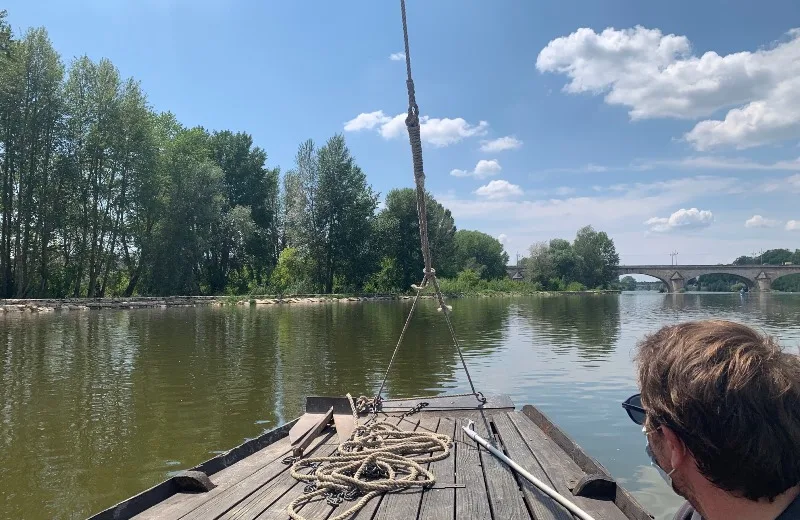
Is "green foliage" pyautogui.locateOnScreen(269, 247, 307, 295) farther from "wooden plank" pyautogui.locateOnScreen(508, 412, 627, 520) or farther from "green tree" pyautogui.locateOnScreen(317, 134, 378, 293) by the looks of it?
"wooden plank" pyautogui.locateOnScreen(508, 412, 627, 520)

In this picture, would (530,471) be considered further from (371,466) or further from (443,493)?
(371,466)

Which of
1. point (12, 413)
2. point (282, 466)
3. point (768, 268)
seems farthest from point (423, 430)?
point (768, 268)

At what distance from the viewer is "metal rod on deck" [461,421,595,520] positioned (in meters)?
3.06

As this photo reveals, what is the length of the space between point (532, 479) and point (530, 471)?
62 cm

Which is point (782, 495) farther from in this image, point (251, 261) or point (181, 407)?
point (251, 261)

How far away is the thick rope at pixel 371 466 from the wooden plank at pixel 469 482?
0.52 ft

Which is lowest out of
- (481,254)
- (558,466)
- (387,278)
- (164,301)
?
(558,466)

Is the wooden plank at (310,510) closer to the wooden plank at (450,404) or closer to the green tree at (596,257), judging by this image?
the wooden plank at (450,404)

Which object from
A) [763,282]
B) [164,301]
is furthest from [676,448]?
[763,282]

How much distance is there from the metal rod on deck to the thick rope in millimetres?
305

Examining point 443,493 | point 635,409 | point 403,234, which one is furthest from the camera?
point 403,234

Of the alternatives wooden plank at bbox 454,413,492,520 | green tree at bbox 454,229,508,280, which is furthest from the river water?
green tree at bbox 454,229,508,280

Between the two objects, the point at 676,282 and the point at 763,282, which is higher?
the point at 676,282

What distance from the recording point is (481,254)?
82.9 m
